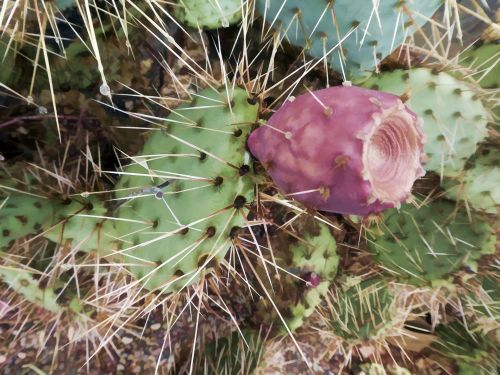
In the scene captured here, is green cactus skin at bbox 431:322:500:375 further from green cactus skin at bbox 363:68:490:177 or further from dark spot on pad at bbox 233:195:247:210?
dark spot on pad at bbox 233:195:247:210

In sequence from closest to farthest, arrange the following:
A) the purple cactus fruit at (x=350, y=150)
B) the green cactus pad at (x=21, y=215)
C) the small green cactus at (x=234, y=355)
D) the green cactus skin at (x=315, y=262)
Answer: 1. the purple cactus fruit at (x=350, y=150)
2. the green cactus pad at (x=21, y=215)
3. the green cactus skin at (x=315, y=262)
4. the small green cactus at (x=234, y=355)

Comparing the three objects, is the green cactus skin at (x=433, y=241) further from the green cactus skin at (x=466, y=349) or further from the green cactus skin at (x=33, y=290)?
the green cactus skin at (x=33, y=290)

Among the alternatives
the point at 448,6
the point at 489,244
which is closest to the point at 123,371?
the point at 489,244

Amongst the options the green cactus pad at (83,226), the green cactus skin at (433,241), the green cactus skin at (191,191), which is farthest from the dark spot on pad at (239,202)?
the green cactus skin at (433,241)

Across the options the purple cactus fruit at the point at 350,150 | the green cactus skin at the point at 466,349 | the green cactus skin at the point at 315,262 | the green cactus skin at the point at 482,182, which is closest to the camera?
the purple cactus fruit at the point at 350,150

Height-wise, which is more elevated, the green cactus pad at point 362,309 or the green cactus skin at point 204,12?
the green cactus skin at point 204,12

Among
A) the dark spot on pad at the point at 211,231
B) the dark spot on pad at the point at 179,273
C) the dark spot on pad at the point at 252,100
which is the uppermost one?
the dark spot on pad at the point at 252,100

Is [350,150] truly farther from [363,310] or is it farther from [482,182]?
[363,310]

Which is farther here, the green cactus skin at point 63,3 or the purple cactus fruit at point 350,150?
the green cactus skin at point 63,3
